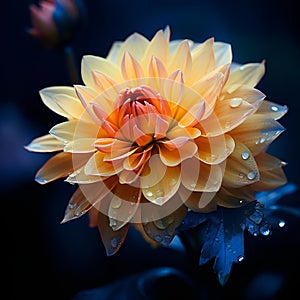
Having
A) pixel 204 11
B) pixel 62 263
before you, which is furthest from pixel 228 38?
pixel 62 263

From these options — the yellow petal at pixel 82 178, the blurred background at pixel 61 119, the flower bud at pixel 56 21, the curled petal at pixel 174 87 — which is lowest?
the blurred background at pixel 61 119

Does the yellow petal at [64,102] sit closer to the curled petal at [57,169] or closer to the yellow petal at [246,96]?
the curled petal at [57,169]

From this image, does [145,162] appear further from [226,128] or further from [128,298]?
[128,298]

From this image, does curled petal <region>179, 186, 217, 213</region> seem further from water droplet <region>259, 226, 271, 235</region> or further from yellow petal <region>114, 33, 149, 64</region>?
yellow petal <region>114, 33, 149, 64</region>

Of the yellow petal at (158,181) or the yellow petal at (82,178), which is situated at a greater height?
the yellow petal at (82,178)

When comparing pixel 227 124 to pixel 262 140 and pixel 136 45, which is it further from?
pixel 136 45

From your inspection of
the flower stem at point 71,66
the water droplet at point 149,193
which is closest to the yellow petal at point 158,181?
the water droplet at point 149,193

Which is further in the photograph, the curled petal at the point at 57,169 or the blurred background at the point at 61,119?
the blurred background at the point at 61,119
